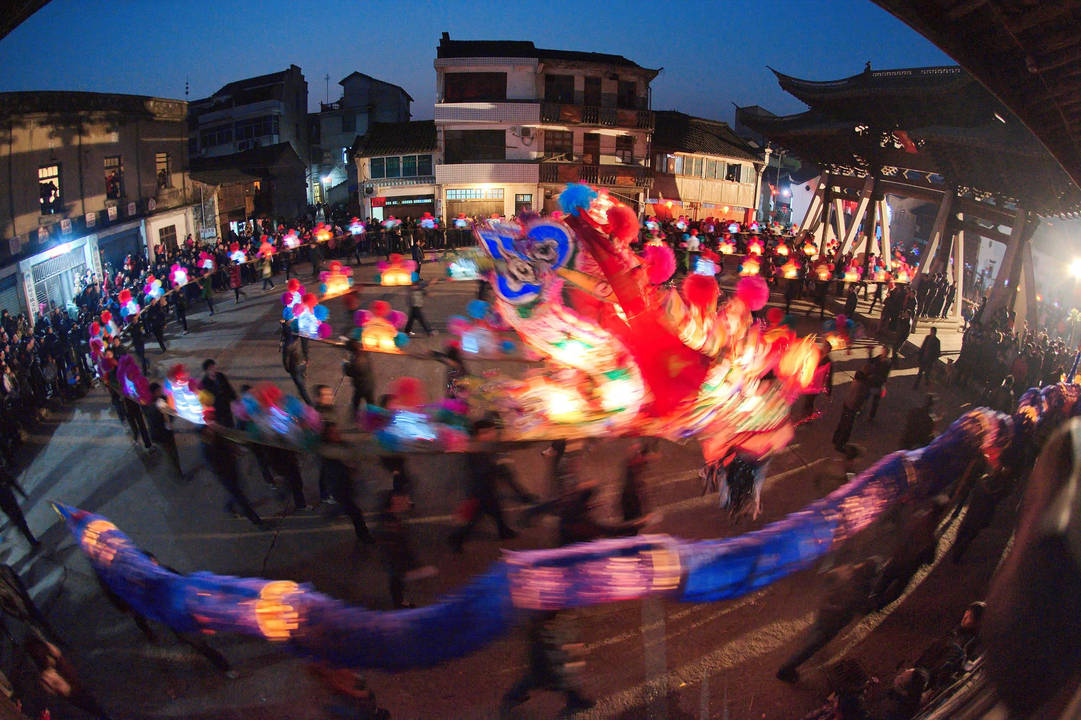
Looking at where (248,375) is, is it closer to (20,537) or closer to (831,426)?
(20,537)

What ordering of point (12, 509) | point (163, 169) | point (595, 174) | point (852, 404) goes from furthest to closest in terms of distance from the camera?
point (595, 174) < point (163, 169) < point (852, 404) < point (12, 509)

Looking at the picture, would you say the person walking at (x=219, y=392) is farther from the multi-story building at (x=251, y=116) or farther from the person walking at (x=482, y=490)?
the multi-story building at (x=251, y=116)

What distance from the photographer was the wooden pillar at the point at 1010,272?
15.0 m

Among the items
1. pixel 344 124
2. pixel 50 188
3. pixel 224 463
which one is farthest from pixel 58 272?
pixel 344 124

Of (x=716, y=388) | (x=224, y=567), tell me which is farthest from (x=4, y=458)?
(x=716, y=388)

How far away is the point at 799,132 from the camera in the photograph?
20344mm

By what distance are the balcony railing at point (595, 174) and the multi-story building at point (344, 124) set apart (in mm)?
14191

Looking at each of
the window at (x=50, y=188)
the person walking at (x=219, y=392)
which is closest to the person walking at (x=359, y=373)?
the person walking at (x=219, y=392)

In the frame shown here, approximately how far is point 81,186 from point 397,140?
14946mm

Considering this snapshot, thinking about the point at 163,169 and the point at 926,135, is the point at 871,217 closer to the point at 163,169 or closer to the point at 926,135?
the point at 926,135

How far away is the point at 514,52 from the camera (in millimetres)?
28203

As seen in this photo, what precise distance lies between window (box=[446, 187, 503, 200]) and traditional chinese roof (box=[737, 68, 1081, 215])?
42.7 ft

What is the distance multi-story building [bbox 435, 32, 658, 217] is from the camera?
2809 cm

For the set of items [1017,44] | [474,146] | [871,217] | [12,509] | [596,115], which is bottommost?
[12,509]
